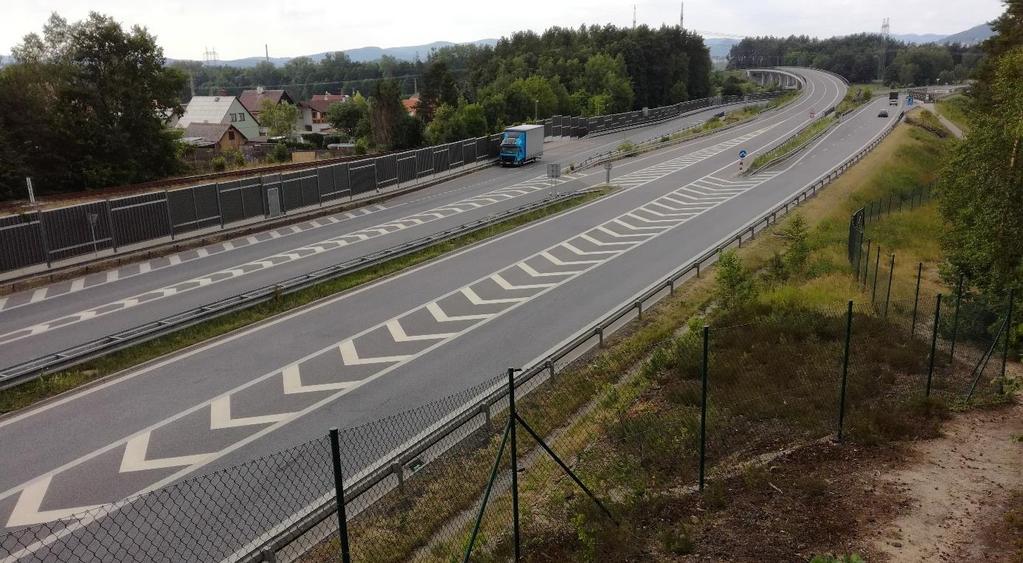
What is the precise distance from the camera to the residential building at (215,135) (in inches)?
3051

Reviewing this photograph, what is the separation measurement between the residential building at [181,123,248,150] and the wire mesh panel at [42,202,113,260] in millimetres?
55331

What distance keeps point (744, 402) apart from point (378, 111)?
173ft

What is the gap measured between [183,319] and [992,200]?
22.2 meters

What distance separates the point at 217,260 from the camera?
82.1 feet

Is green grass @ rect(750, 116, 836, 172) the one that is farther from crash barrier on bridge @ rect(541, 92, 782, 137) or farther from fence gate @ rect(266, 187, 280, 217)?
fence gate @ rect(266, 187, 280, 217)

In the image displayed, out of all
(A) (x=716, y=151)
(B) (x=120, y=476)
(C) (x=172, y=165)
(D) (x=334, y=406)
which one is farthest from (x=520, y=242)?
(A) (x=716, y=151)

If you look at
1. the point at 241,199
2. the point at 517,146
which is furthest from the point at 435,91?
the point at 241,199

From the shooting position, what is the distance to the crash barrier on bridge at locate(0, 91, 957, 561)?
9.09 meters

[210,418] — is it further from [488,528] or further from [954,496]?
[954,496]

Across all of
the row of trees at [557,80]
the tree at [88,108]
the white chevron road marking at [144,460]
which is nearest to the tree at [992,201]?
the white chevron road marking at [144,460]

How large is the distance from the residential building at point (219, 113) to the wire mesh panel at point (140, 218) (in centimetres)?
7237

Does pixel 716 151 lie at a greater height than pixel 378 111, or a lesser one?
lesser

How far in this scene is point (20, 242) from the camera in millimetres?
22188

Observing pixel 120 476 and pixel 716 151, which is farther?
pixel 716 151
